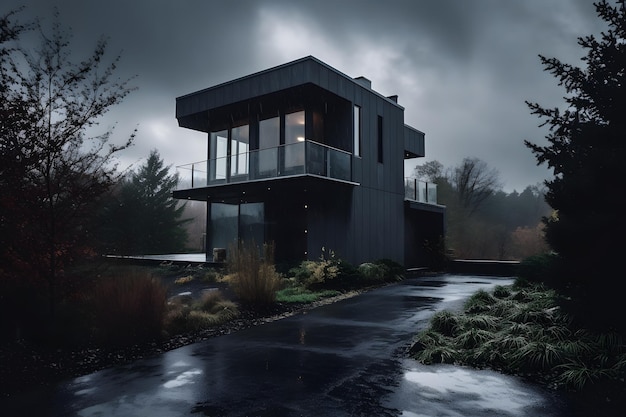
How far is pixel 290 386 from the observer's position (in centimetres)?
405

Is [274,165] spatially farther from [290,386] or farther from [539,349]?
[539,349]

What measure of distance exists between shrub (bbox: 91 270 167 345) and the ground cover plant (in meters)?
3.95

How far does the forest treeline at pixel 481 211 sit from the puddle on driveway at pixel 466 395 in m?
29.7

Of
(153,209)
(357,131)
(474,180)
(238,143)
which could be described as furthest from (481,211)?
(153,209)

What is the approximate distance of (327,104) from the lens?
54.2 ft

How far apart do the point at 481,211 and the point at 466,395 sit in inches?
1700

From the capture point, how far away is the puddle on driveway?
3395mm

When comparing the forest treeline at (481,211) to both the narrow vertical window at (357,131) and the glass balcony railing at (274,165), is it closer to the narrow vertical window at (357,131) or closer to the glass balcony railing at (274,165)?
the narrow vertical window at (357,131)

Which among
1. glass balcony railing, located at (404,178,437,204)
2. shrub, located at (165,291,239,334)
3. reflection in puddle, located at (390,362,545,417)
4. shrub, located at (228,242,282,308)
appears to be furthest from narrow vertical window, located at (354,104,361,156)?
reflection in puddle, located at (390,362,545,417)

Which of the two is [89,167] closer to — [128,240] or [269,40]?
[128,240]

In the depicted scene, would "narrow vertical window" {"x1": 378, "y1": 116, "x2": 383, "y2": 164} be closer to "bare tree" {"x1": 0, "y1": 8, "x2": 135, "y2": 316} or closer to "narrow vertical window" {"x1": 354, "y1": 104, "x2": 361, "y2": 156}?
"narrow vertical window" {"x1": 354, "y1": 104, "x2": 361, "y2": 156}

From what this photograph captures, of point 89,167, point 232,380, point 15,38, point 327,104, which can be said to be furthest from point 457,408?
point 327,104

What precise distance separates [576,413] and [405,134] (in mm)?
19402

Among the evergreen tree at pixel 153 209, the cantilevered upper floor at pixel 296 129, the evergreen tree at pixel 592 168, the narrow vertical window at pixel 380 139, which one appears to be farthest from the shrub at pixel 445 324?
the evergreen tree at pixel 153 209
